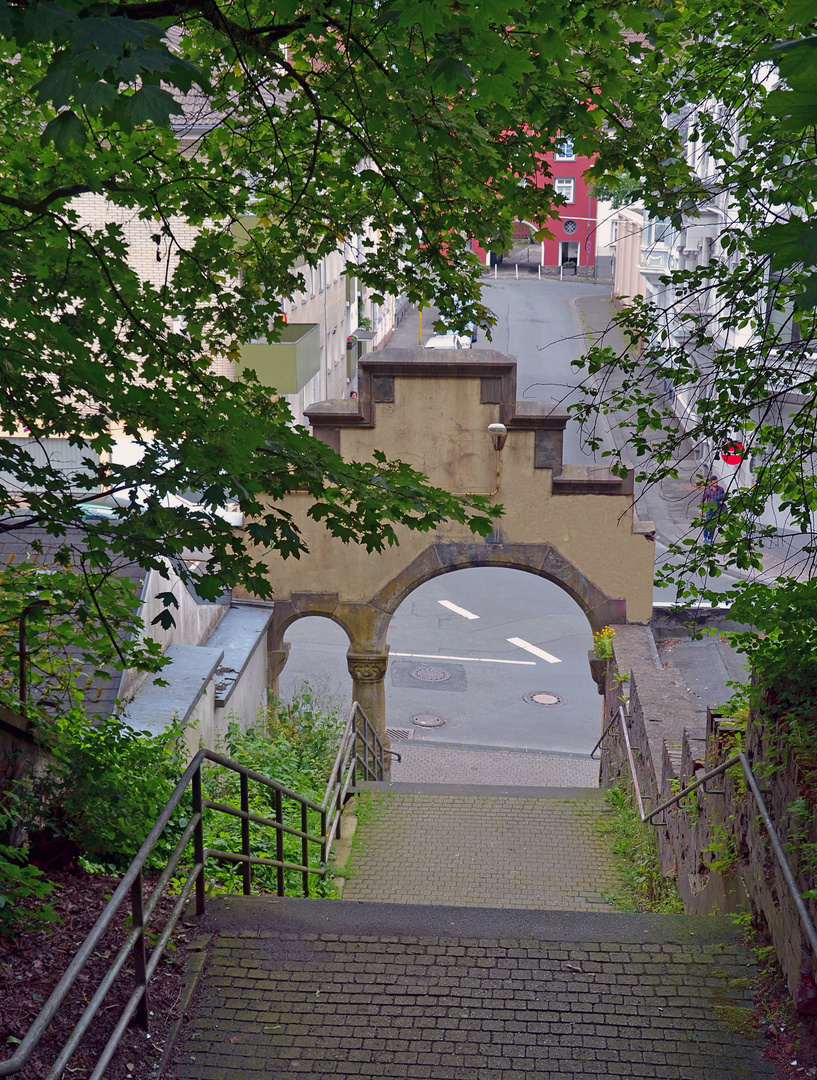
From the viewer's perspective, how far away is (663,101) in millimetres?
6711

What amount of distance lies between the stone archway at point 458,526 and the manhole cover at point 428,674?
476 cm

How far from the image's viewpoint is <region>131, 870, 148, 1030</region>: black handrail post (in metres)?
4.07

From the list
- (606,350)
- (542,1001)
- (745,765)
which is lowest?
(542,1001)

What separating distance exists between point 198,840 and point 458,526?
360 inches

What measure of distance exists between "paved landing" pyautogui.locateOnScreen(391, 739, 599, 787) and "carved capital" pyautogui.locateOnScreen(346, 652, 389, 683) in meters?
1.82

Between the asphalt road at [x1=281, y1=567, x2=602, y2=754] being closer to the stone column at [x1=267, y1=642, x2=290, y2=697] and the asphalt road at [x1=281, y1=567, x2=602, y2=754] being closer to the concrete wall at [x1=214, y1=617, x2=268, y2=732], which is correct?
the stone column at [x1=267, y1=642, x2=290, y2=697]

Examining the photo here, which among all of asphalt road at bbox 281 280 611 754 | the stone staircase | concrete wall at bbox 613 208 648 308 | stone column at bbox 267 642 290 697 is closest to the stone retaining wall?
the stone staircase

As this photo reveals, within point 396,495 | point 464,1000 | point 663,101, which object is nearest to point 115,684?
point 396,495

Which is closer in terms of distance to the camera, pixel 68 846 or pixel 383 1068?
pixel 383 1068

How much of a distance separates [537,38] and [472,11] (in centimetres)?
138

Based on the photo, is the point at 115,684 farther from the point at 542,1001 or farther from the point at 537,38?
the point at 537,38

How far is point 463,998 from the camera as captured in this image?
4715 millimetres

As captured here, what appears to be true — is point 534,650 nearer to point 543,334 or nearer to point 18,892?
point 18,892

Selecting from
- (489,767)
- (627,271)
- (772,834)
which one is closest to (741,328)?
(772,834)
